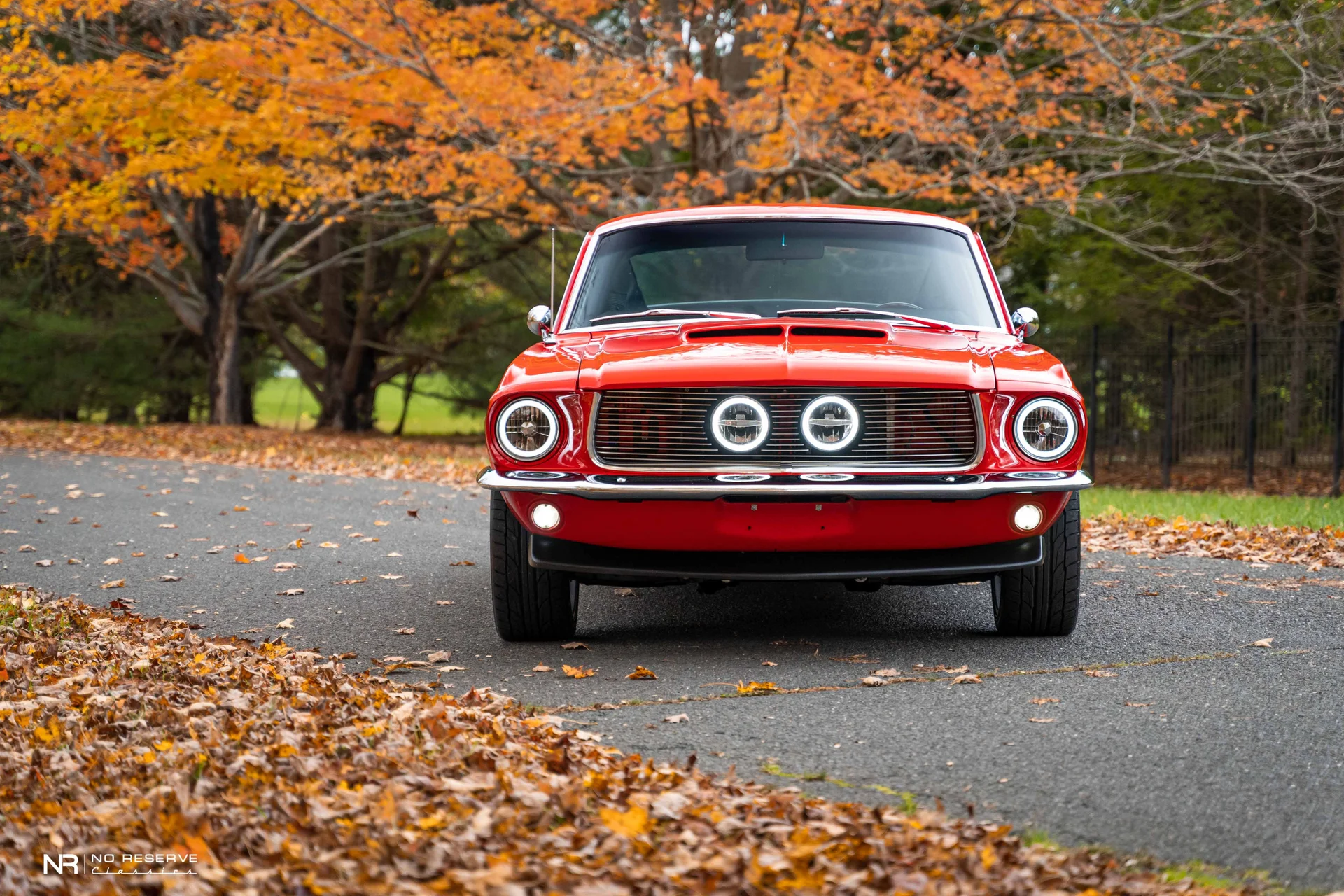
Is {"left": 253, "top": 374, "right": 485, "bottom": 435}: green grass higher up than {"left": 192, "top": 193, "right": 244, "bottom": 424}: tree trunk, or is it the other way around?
{"left": 192, "top": 193, "right": 244, "bottom": 424}: tree trunk

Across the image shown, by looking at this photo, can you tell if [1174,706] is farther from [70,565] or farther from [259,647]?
[70,565]

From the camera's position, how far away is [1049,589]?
520 cm

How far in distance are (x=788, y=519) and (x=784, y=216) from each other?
193 cm

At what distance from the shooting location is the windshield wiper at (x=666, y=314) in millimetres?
5734

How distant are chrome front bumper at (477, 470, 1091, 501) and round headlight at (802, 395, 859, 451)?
14 cm

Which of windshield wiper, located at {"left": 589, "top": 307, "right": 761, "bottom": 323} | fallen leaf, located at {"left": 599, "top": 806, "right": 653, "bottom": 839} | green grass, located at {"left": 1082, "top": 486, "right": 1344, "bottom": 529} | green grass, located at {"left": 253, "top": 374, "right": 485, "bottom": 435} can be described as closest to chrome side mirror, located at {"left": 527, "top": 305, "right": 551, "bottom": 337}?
windshield wiper, located at {"left": 589, "top": 307, "right": 761, "bottom": 323}

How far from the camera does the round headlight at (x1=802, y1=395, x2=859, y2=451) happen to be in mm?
4734

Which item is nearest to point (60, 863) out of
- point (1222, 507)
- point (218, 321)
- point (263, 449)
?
point (1222, 507)

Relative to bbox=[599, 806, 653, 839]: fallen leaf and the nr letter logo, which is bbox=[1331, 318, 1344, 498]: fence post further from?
the nr letter logo

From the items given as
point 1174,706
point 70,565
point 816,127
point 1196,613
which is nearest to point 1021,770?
point 1174,706

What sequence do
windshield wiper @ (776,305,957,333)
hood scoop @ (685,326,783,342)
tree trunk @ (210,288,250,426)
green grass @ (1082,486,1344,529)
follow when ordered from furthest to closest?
1. tree trunk @ (210,288,250,426)
2. green grass @ (1082,486,1344,529)
3. windshield wiper @ (776,305,957,333)
4. hood scoop @ (685,326,783,342)

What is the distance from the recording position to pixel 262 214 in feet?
74.7
